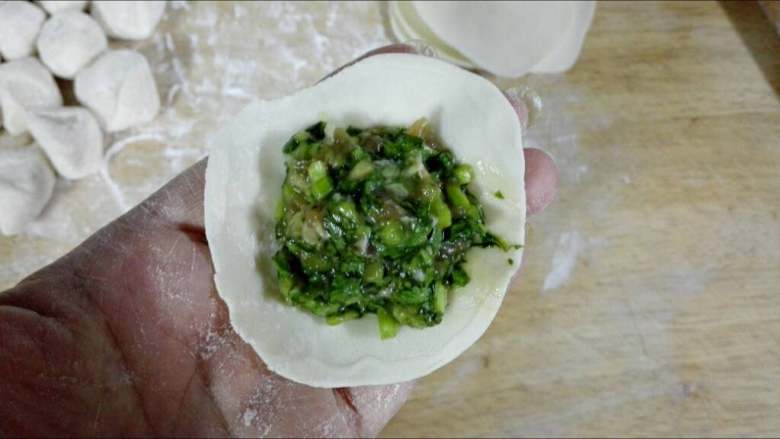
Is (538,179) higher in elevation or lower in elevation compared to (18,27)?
lower

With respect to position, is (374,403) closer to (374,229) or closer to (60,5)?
(374,229)

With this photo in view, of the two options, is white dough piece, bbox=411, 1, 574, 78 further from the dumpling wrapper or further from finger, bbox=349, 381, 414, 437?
finger, bbox=349, 381, 414, 437

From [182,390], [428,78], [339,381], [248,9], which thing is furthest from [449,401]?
[248,9]

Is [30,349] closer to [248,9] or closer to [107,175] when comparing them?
[107,175]

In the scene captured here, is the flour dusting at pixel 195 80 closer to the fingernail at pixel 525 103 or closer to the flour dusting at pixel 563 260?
the fingernail at pixel 525 103

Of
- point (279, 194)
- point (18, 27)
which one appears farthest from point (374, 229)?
point (18, 27)

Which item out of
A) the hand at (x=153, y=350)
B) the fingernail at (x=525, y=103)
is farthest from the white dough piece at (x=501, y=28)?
the hand at (x=153, y=350)

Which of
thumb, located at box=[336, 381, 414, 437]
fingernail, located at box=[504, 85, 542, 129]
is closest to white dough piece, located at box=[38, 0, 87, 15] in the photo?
fingernail, located at box=[504, 85, 542, 129]
